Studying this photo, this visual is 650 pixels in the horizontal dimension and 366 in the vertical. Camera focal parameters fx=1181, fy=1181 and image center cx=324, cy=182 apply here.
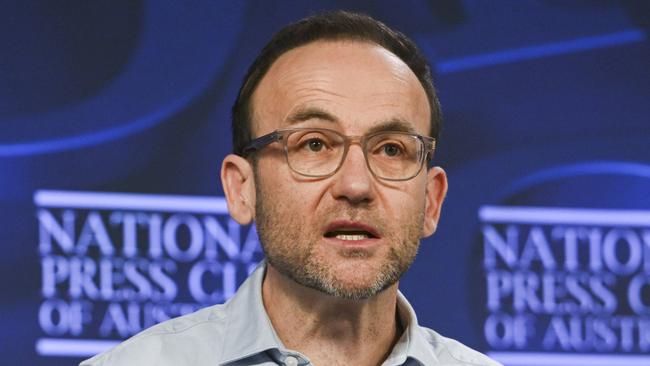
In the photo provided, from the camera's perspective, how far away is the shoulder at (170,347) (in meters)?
2.01

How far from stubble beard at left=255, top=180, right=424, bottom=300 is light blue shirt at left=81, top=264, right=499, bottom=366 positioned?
4.2 inches

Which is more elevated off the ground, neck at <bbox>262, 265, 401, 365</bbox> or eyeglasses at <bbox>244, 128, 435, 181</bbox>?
eyeglasses at <bbox>244, 128, 435, 181</bbox>

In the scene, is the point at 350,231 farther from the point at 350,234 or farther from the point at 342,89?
the point at 342,89

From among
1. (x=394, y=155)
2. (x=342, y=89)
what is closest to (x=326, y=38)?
(x=342, y=89)

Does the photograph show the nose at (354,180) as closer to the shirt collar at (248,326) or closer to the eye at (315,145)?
the eye at (315,145)

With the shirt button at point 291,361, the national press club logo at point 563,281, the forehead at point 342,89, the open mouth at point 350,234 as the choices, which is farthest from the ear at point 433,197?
the national press club logo at point 563,281

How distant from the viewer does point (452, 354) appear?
7.28ft

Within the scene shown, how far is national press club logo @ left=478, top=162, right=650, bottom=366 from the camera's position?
11.2 feet

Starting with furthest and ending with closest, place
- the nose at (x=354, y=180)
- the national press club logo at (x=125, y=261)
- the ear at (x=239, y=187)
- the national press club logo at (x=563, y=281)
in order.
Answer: the national press club logo at (x=563, y=281) < the national press club logo at (x=125, y=261) < the ear at (x=239, y=187) < the nose at (x=354, y=180)

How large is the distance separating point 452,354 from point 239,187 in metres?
0.51

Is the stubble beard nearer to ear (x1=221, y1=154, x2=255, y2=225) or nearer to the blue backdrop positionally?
ear (x1=221, y1=154, x2=255, y2=225)

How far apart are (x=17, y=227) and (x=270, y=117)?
1214 millimetres

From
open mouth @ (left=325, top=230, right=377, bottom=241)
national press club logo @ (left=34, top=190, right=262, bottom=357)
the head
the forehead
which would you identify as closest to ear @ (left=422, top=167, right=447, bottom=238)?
the head

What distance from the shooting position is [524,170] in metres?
3.49
